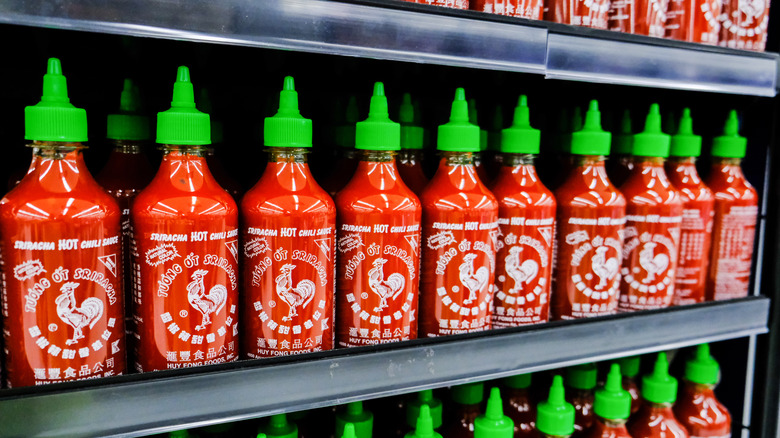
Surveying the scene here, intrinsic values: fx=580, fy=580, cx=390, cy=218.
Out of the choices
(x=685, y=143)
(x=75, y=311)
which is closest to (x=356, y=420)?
(x=75, y=311)

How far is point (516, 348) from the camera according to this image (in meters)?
0.89

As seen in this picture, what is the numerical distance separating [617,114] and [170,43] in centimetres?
109

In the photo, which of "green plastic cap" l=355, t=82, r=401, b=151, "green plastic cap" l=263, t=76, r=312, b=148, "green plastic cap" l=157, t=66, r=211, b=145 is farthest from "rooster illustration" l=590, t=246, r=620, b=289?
"green plastic cap" l=157, t=66, r=211, b=145

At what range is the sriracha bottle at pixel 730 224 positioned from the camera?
1174 millimetres

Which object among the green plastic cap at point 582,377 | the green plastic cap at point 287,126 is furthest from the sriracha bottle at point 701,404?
the green plastic cap at point 287,126

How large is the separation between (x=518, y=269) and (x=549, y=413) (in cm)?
25

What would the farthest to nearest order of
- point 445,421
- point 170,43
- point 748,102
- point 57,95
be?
point 748,102 < point 445,421 < point 170,43 < point 57,95

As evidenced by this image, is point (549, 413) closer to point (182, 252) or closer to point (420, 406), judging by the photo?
point (420, 406)

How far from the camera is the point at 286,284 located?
2.54 ft

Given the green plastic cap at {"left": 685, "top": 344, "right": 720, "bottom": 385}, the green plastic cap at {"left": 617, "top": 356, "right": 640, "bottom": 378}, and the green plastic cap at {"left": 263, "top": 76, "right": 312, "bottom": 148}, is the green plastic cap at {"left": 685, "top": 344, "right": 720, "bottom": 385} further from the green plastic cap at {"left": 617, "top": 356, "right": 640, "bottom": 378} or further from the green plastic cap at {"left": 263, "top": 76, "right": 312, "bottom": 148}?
the green plastic cap at {"left": 263, "top": 76, "right": 312, "bottom": 148}

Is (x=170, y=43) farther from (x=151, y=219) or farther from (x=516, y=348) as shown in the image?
(x=516, y=348)

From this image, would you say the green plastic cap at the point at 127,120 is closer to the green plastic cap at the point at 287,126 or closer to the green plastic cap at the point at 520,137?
the green plastic cap at the point at 287,126

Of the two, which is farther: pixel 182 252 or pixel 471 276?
pixel 471 276

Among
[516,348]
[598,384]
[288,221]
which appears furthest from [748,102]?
[288,221]
